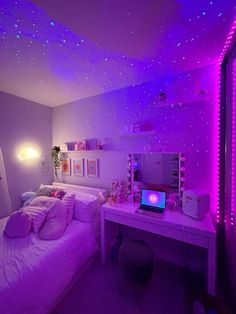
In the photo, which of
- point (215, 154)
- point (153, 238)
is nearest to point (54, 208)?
point (153, 238)

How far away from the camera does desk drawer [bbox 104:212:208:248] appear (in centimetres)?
138

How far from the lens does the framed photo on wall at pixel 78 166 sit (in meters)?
2.76

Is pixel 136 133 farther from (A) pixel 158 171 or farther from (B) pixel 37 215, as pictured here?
(B) pixel 37 215

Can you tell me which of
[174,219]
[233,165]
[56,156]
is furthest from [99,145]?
[233,165]

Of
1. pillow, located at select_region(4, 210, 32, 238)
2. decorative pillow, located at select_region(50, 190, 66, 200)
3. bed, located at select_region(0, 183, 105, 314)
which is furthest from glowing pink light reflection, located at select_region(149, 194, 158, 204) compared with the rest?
pillow, located at select_region(4, 210, 32, 238)

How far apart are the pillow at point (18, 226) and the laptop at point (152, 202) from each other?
4.33ft

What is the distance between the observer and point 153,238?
2066mm

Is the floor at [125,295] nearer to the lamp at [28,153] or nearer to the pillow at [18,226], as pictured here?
the pillow at [18,226]

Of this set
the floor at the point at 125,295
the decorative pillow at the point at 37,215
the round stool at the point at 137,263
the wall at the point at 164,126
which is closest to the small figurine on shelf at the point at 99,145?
the wall at the point at 164,126

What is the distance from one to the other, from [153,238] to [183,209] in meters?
0.72

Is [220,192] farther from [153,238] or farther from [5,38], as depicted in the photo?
[5,38]

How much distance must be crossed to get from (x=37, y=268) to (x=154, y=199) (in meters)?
1.41

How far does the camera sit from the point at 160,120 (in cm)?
202

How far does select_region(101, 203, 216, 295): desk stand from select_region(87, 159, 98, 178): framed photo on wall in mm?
807
